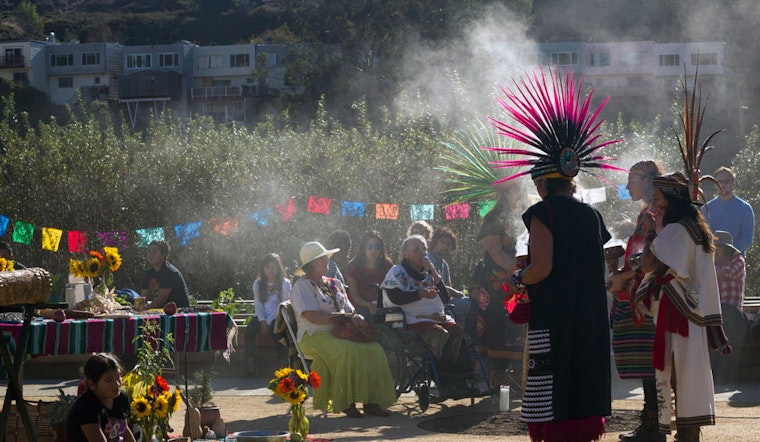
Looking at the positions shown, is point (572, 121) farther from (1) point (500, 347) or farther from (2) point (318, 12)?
(2) point (318, 12)

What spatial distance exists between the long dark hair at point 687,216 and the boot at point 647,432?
1.26 meters

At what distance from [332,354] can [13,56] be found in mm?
86365

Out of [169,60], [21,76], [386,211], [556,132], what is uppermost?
[169,60]

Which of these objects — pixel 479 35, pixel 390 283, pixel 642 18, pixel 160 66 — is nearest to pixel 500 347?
pixel 390 283

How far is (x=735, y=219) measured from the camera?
440 inches

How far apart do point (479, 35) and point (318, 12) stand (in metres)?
7.36

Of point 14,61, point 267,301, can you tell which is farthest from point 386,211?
point 14,61

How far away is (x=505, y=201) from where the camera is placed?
9.26 metres

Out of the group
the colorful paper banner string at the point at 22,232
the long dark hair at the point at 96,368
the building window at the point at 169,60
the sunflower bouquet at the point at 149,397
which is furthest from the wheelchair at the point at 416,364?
the building window at the point at 169,60

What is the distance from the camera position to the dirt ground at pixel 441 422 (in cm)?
771

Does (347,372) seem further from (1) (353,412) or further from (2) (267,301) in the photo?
(2) (267,301)

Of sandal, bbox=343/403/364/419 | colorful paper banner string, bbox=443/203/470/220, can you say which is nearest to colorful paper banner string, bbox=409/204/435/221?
colorful paper banner string, bbox=443/203/470/220

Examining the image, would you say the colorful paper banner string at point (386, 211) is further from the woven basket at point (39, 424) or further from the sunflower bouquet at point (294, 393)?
the woven basket at point (39, 424)

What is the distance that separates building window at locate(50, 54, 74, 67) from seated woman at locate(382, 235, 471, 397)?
85.7 meters
